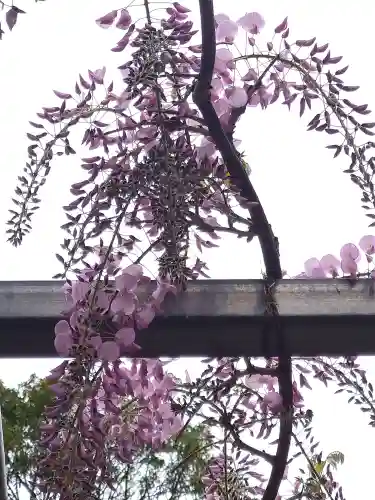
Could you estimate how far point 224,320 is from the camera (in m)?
0.73

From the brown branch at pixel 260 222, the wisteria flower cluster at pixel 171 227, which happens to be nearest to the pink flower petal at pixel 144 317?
the wisteria flower cluster at pixel 171 227

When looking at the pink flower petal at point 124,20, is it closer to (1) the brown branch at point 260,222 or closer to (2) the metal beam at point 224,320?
(1) the brown branch at point 260,222

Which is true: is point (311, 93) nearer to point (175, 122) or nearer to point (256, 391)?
point (175, 122)

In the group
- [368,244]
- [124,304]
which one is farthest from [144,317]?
[368,244]

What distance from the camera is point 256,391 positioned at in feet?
2.89

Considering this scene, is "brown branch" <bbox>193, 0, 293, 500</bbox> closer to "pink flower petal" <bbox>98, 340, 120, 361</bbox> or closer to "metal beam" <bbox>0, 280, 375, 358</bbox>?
"metal beam" <bbox>0, 280, 375, 358</bbox>

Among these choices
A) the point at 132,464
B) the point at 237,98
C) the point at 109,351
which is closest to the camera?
the point at 109,351

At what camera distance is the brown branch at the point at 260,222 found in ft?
2.18

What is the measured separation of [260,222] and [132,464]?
40cm

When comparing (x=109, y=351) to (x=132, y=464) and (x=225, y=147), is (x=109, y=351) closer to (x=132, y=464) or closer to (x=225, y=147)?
(x=225, y=147)

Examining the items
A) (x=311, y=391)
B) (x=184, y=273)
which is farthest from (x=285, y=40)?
(x=311, y=391)

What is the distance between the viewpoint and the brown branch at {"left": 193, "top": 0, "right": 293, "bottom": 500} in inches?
26.1

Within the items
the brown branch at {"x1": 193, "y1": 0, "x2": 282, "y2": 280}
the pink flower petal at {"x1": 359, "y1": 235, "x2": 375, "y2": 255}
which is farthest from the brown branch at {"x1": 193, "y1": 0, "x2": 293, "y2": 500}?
the pink flower petal at {"x1": 359, "y1": 235, "x2": 375, "y2": 255}

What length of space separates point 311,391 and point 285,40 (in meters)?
0.43
